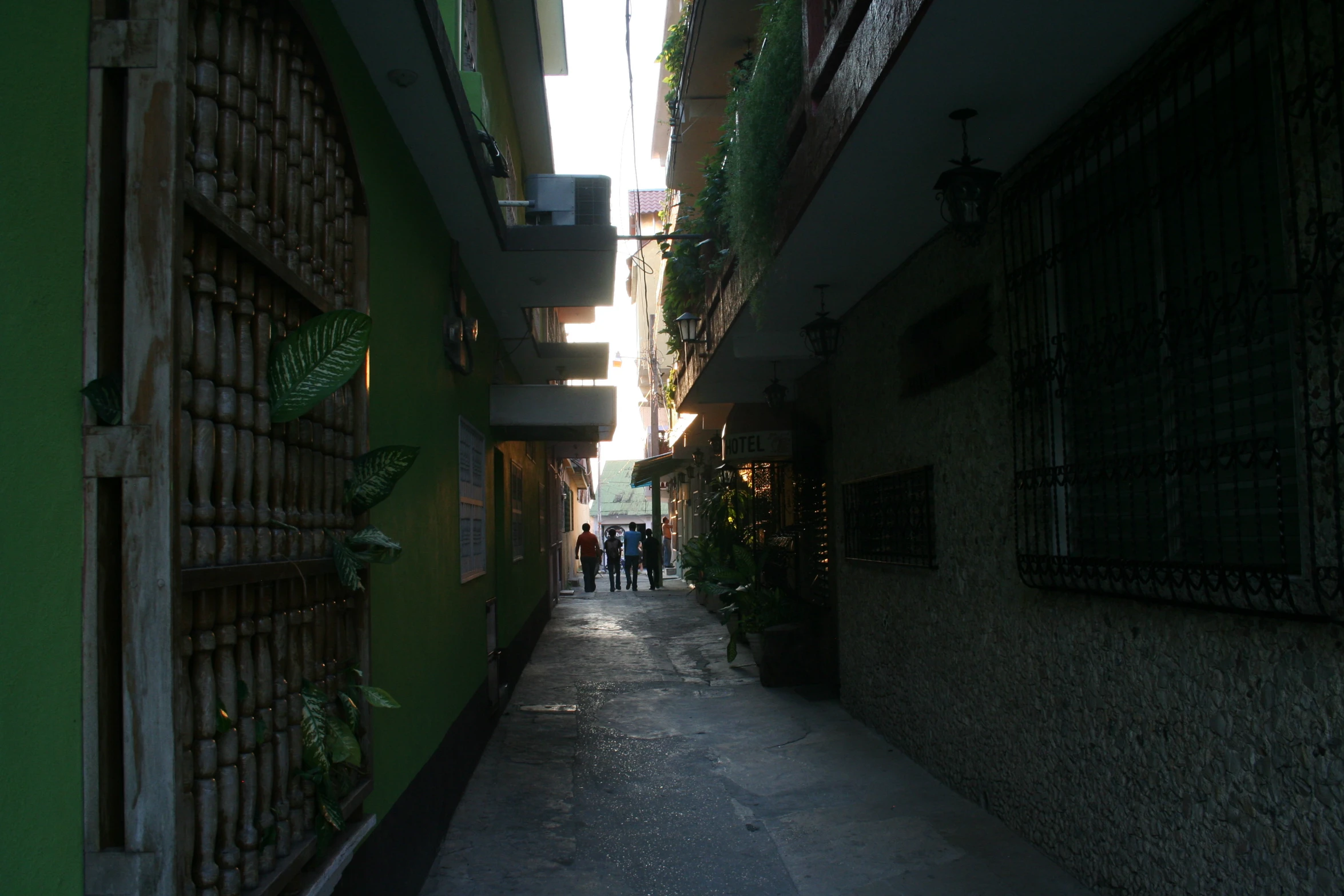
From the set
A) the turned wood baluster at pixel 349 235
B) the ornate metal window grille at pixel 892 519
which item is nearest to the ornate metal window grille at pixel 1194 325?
the ornate metal window grille at pixel 892 519

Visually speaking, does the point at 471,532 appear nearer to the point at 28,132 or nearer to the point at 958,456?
the point at 958,456

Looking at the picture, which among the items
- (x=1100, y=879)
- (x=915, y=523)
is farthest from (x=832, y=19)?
(x=1100, y=879)

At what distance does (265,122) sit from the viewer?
8.41ft

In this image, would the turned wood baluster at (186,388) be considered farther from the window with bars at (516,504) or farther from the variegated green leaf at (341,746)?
the window with bars at (516,504)

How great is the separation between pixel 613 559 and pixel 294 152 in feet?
68.9

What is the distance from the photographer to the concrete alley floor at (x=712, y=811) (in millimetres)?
4586

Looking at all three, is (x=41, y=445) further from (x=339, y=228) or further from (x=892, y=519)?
(x=892, y=519)

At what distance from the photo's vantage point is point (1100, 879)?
4.08 metres

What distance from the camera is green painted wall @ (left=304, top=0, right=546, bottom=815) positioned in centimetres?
375

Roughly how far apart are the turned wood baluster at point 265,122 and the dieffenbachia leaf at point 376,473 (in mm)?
805

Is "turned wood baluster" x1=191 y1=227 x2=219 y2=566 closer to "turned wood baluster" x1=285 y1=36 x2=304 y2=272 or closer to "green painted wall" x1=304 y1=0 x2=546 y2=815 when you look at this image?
"turned wood baluster" x1=285 y1=36 x2=304 y2=272

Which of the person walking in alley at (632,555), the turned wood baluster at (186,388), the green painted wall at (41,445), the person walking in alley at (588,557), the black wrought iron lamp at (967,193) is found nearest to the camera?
the green painted wall at (41,445)

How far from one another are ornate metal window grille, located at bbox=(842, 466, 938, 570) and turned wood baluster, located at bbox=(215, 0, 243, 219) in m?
4.71

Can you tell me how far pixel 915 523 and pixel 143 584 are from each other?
519 cm
